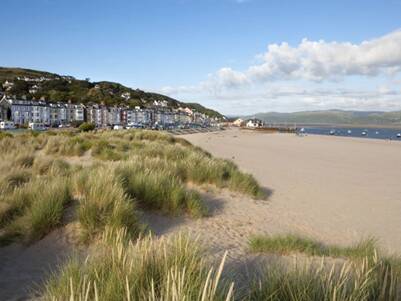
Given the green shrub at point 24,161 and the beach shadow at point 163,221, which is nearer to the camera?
the beach shadow at point 163,221

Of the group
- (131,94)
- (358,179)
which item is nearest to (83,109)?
(131,94)

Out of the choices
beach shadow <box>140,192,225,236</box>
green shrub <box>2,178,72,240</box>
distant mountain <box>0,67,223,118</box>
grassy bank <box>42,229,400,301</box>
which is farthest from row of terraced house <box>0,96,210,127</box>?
grassy bank <box>42,229,400,301</box>

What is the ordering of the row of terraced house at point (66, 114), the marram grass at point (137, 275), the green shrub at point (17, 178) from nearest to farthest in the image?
the marram grass at point (137, 275) < the green shrub at point (17, 178) < the row of terraced house at point (66, 114)

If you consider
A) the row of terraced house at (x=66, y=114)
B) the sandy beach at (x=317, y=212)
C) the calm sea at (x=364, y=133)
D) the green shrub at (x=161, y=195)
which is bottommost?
the calm sea at (x=364, y=133)

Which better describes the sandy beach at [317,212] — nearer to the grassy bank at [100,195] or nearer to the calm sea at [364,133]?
the grassy bank at [100,195]

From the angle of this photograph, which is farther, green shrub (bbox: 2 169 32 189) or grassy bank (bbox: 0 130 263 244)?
green shrub (bbox: 2 169 32 189)

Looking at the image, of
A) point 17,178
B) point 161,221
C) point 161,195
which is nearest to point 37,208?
point 161,221

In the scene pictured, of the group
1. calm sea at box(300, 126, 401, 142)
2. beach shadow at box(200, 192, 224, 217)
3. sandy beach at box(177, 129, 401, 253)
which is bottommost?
calm sea at box(300, 126, 401, 142)

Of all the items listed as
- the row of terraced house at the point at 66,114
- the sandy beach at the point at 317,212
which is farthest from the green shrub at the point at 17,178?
the row of terraced house at the point at 66,114

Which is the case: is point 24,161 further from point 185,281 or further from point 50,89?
point 50,89

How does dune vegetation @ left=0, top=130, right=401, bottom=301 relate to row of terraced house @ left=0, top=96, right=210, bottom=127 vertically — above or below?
below

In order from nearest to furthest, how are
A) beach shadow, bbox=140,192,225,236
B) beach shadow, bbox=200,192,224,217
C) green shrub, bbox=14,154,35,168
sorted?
1. beach shadow, bbox=140,192,225,236
2. beach shadow, bbox=200,192,224,217
3. green shrub, bbox=14,154,35,168

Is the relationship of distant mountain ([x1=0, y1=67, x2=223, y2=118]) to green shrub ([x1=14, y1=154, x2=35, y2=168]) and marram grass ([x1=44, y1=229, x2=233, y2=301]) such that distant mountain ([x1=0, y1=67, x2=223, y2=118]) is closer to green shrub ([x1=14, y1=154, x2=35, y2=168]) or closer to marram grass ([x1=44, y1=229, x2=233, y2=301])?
green shrub ([x1=14, y1=154, x2=35, y2=168])

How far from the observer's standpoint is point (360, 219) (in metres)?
9.10
